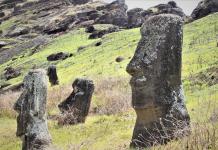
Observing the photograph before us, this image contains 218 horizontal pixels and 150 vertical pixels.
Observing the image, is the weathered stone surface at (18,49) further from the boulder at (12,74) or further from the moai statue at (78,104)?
the moai statue at (78,104)

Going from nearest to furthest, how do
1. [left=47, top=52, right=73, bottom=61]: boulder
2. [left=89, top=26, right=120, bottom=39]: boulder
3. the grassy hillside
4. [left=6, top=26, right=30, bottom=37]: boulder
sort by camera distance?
the grassy hillside → [left=47, top=52, right=73, bottom=61]: boulder → [left=89, top=26, right=120, bottom=39]: boulder → [left=6, top=26, right=30, bottom=37]: boulder

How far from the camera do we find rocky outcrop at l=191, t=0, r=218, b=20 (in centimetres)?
7106

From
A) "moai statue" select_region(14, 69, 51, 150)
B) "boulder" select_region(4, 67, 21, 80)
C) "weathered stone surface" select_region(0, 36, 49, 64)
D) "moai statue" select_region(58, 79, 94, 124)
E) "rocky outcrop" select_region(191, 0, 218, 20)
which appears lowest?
"weathered stone surface" select_region(0, 36, 49, 64)

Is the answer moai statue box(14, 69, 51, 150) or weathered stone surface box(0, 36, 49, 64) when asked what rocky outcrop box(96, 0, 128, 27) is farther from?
moai statue box(14, 69, 51, 150)

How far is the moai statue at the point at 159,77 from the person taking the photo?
14055 millimetres

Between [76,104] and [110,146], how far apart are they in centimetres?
811

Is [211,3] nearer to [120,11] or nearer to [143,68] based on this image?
[120,11]

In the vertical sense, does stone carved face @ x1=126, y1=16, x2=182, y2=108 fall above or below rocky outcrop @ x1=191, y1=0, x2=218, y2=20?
above

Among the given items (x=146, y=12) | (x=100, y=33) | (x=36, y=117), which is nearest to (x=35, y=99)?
(x=36, y=117)

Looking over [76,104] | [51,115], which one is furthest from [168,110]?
[51,115]

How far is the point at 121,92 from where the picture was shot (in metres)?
30.6

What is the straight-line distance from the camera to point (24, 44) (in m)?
122

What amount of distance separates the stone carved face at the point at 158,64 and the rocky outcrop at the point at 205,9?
58.4m

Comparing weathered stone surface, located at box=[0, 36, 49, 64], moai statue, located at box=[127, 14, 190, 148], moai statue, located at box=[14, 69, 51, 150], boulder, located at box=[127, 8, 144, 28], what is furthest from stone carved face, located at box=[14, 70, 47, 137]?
weathered stone surface, located at box=[0, 36, 49, 64]
